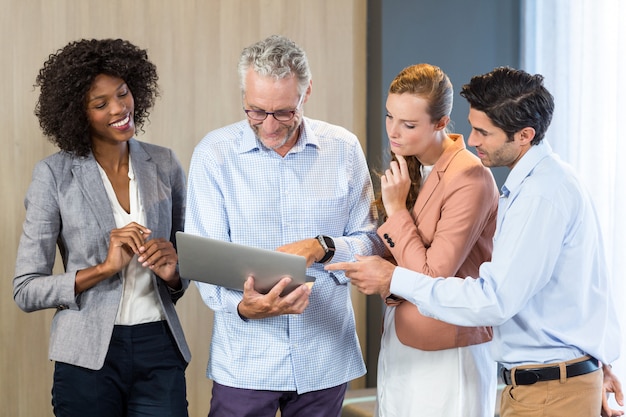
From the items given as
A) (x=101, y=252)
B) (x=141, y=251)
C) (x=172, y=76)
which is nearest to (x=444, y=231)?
(x=141, y=251)

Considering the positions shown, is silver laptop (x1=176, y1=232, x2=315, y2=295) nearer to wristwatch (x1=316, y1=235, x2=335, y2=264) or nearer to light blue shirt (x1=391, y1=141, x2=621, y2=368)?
wristwatch (x1=316, y1=235, x2=335, y2=264)

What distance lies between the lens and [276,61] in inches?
88.9

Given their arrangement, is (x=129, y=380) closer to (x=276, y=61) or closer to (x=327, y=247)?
(x=327, y=247)

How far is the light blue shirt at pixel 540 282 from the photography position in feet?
6.64

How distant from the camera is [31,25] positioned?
11.4ft

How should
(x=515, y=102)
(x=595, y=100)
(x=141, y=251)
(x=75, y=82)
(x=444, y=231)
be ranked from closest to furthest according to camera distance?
(x=515, y=102)
(x=444, y=231)
(x=141, y=251)
(x=75, y=82)
(x=595, y=100)

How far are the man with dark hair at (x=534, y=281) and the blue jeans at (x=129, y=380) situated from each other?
793 millimetres

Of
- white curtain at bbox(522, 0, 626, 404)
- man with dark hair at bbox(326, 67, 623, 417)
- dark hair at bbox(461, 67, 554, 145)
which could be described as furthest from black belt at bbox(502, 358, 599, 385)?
white curtain at bbox(522, 0, 626, 404)

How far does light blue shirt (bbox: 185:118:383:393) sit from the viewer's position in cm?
232

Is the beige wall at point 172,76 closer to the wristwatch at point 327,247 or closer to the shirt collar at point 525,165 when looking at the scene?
the wristwatch at point 327,247

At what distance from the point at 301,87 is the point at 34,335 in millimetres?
1897

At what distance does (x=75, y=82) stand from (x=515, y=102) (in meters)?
1.32

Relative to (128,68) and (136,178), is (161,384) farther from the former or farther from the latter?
(128,68)

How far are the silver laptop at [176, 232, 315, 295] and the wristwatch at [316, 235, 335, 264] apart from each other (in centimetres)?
15
